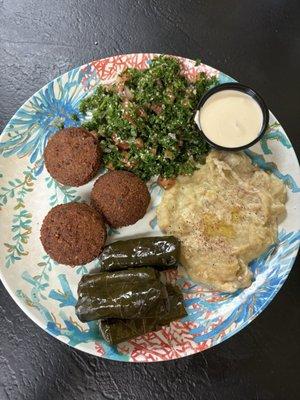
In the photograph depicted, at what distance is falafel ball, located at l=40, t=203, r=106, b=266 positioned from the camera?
4000 mm

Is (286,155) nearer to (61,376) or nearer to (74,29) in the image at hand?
(74,29)

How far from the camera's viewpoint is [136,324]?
406cm

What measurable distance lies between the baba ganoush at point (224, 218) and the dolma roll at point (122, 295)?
0.42 meters

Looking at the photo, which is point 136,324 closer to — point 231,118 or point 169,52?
point 231,118

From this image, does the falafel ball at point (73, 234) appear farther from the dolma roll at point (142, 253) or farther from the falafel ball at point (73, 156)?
the falafel ball at point (73, 156)

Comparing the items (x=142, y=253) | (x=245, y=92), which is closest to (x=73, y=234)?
(x=142, y=253)

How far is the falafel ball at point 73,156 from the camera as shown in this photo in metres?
4.09

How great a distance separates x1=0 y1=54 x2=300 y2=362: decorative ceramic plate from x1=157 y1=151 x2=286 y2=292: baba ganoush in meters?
0.14

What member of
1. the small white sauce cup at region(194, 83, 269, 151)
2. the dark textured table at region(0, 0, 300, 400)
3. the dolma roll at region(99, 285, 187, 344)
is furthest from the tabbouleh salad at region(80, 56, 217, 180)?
the dolma roll at region(99, 285, 187, 344)

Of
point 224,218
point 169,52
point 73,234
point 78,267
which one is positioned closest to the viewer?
point 73,234

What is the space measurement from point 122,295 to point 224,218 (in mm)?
1128

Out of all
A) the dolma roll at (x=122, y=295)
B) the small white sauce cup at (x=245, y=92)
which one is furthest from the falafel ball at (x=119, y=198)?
the small white sauce cup at (x=245, y=92)

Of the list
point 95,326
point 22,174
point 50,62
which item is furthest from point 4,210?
point 50,62

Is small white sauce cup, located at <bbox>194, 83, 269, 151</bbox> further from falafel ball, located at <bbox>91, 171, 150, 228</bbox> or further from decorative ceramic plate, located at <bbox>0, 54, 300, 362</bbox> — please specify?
falafel ball, located at <bbox>91, 171, 150, 228</bbox>
